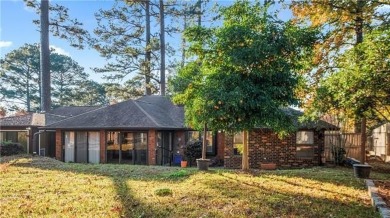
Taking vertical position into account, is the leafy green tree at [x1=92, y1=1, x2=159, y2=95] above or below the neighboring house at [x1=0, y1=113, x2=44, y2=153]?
above

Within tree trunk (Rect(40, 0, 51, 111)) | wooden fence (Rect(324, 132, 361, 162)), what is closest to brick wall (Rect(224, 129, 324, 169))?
wooden fence (Rect(324, 132, 361, 162))

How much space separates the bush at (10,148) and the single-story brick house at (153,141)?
136 inches

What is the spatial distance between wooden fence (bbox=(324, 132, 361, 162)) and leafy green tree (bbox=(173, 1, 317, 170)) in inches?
295

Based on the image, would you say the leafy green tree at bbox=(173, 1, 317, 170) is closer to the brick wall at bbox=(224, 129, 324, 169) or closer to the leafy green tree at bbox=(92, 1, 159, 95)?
the brick wall at bbox=(224, 129, 324, 169)

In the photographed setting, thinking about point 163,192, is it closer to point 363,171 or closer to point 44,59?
point 363,171

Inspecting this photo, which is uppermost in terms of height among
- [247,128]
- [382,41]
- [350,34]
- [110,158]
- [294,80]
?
[350,34]

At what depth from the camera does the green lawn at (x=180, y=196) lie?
6832mm

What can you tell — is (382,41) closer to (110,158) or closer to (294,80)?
(294,80)

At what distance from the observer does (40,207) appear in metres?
7.32

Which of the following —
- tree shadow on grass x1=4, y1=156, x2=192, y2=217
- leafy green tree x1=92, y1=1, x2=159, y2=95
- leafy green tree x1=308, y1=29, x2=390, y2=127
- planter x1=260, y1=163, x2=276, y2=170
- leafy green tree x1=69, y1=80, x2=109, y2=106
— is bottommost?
planter x1=260, y1=163, x2=276, y2=170

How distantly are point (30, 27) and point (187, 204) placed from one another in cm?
2628

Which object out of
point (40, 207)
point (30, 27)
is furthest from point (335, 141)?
point (30, 27)

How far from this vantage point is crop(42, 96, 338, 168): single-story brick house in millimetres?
17688

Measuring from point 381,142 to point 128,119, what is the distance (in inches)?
701
